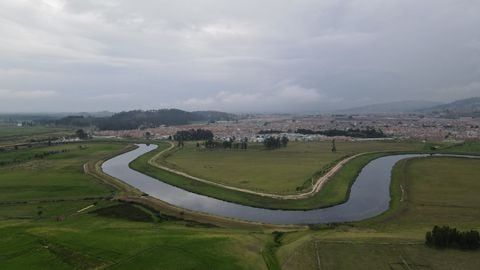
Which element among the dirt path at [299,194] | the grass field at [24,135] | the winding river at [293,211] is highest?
the grass field at [24,135]

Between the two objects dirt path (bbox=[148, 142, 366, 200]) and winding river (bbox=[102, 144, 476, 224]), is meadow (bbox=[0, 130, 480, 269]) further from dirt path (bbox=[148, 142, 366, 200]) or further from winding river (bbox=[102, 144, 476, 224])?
winding river (bbox=[102, 144, 476, 224])

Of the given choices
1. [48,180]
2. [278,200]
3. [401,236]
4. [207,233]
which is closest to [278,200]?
[278,200]

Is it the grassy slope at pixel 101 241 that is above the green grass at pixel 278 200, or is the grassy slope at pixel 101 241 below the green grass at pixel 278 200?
below

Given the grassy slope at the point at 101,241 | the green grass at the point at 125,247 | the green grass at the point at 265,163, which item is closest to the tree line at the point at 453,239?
the grassy slope at the point at 101,241

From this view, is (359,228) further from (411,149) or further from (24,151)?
(24,151)

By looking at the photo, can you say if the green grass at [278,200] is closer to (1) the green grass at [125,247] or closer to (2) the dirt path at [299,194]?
(2) the dirt path at [299,194]

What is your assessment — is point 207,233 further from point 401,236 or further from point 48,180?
point 48,180
